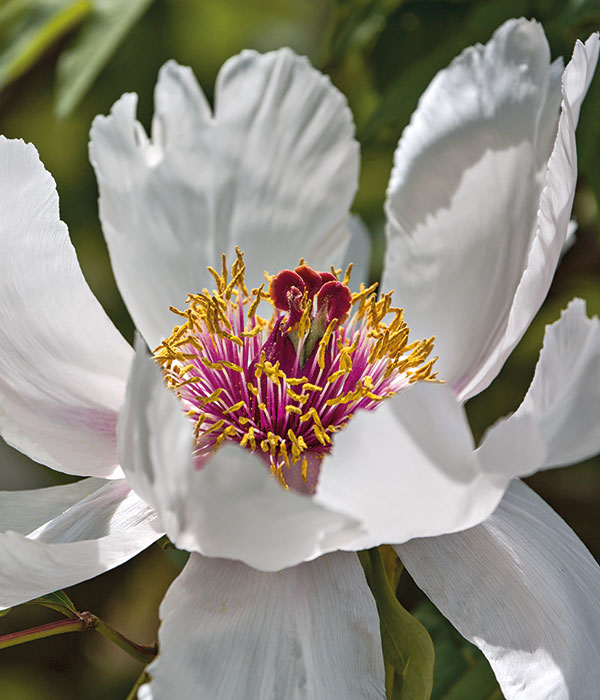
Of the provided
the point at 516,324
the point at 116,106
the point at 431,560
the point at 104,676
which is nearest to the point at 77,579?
the point at 431,560

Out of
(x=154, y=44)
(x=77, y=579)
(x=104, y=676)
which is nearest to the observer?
(x=77, y=579)

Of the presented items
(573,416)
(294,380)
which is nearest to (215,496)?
(573,416)

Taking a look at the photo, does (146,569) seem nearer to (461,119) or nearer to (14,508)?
(14,508)

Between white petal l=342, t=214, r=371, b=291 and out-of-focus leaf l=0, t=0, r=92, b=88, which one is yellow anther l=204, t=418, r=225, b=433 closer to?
white petal l=342, t=214, r=371, b=291

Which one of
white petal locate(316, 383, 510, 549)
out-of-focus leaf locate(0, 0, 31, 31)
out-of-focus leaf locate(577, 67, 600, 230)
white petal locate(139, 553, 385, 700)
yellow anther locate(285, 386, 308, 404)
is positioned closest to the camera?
white petal locate(316, 383, 510, 549)

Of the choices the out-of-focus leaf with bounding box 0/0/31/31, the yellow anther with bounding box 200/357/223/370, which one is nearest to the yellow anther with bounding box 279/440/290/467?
the yellow anther with bounding box 200/357/223/370

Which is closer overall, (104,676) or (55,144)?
(104,676)

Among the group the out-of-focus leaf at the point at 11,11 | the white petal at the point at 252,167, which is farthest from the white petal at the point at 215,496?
the out-of-focus leaf at the point at 11,11
